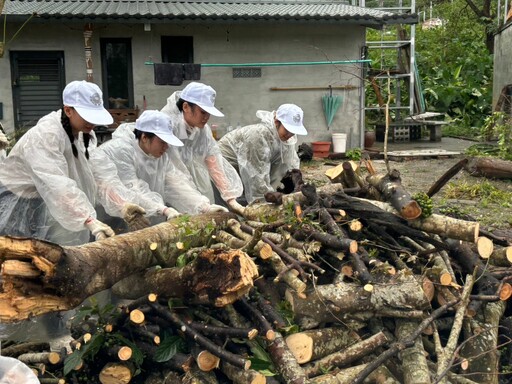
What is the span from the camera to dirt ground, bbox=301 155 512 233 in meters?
8.58

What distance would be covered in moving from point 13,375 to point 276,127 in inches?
172

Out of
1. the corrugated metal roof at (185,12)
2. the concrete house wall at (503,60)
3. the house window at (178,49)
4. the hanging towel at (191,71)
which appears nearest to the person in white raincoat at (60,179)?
the corrugated metal roof at (185,12)

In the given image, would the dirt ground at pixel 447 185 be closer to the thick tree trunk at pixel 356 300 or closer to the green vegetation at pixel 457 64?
the thick tree trunk at pixel 356 300

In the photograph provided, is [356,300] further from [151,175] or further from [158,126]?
[151,175]

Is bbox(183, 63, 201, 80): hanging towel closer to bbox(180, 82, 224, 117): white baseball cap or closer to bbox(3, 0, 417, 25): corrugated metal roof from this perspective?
bbox(3, 0, 417, 25): corrugated metal roof

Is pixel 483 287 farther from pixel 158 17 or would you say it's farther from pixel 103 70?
pixel 103 70

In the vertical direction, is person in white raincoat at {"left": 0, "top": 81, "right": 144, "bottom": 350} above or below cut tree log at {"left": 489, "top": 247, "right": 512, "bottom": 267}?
above

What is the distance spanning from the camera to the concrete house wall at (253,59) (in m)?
14.3

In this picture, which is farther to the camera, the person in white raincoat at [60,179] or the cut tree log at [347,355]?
the person in white raincoat at [60,179]

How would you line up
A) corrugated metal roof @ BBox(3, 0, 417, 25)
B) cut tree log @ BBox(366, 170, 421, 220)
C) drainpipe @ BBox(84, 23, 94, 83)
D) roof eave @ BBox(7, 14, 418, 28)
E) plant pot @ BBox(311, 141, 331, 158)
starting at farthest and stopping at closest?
1. plant pot @ BBox(311, 141, 331, 158)
2. drainpipe @ BBox(84, 23, 94, 83)
3. corrugated metal roof @ BBox(3, 0, 417, 25)
4. roof eave @ BBox(7, 14, 418, 28)
5. cut tree log @ BBox(366, 170, 421, 220)

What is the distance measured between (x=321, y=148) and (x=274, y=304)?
1077 centimetres

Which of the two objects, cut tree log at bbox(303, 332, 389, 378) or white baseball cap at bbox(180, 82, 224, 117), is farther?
white baseball cap at bbox(180, 82, 224, 117)

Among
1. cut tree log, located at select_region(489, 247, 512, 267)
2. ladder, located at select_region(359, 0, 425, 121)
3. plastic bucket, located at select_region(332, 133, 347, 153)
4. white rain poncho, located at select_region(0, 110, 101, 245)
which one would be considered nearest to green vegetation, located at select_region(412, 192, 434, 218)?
cut tree log, located at select_region(489, 247, 512, 267)

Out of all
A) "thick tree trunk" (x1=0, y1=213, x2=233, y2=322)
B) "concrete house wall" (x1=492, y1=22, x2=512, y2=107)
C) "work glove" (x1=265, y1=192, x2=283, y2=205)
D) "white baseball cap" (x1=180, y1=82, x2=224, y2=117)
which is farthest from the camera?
"concrete house wall" (x1=492, y1=22, x2=512, y2=107)
